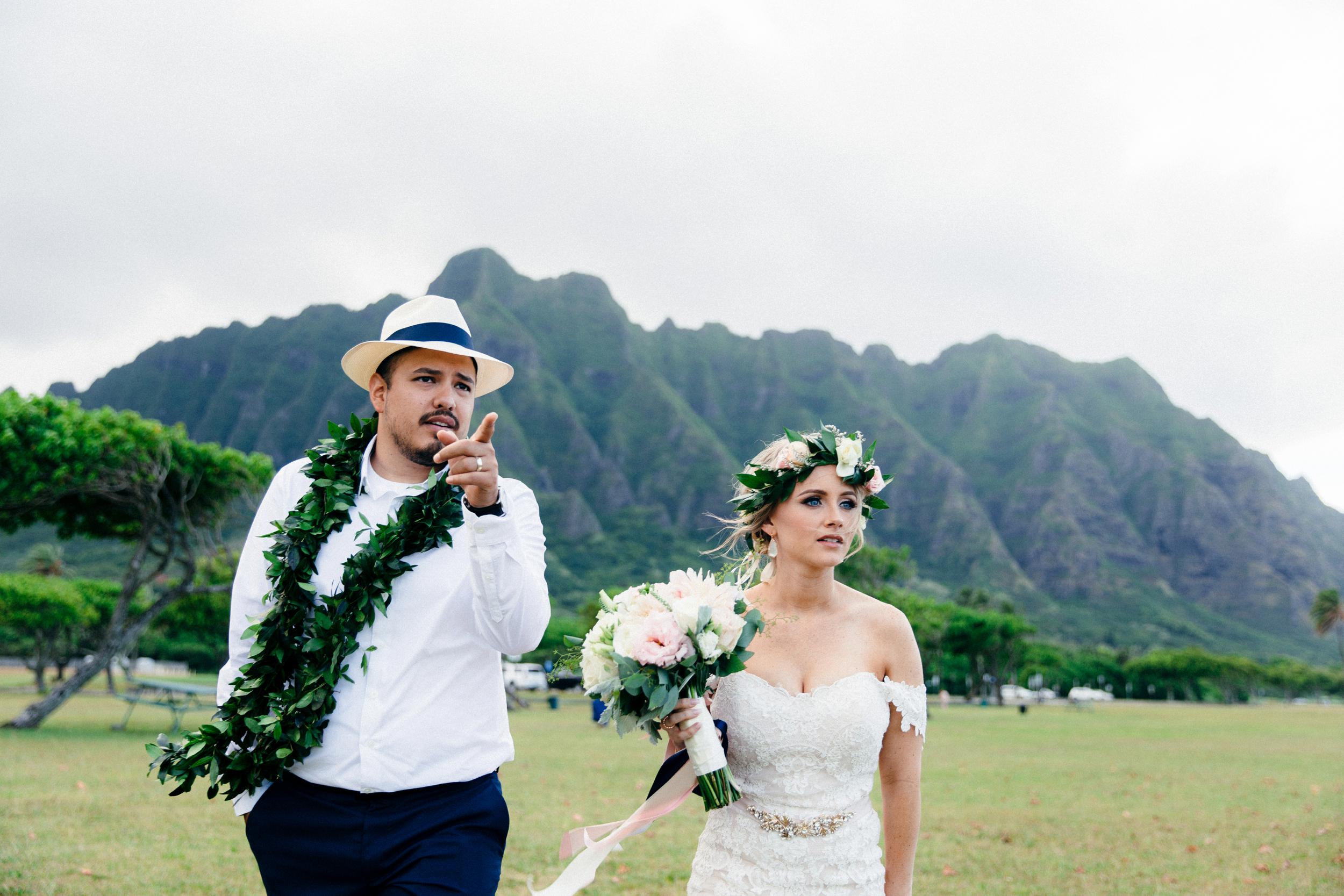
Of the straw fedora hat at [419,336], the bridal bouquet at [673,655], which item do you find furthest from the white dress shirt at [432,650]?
the straw fedora hat at [419,336]

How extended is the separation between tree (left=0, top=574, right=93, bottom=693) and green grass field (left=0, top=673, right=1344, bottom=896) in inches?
940

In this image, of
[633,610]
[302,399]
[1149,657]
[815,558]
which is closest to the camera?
[633,610]

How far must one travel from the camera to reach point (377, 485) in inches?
150

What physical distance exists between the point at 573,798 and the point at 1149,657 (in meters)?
109

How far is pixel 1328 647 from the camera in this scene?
16062cm

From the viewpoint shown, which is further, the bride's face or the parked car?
the parked car

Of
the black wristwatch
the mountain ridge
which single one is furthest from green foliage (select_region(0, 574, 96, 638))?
the mountain ridge

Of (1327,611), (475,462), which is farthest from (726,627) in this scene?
(1327,611)

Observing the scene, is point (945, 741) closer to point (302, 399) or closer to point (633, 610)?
point (633, 610)

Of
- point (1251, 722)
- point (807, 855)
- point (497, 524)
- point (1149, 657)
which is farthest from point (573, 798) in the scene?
point (1149, 657)

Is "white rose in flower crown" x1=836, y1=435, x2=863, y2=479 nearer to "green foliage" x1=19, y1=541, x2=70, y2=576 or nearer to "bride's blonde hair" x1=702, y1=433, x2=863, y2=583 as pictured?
"bride's blonde hair" x1=702, y1=433, x2=863, y2=583

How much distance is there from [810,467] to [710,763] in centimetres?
139

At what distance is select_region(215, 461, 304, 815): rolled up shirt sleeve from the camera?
3.59 metres

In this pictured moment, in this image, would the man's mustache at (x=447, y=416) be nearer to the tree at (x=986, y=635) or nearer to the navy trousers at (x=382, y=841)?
the navy trousers at (x=382, y=841)
